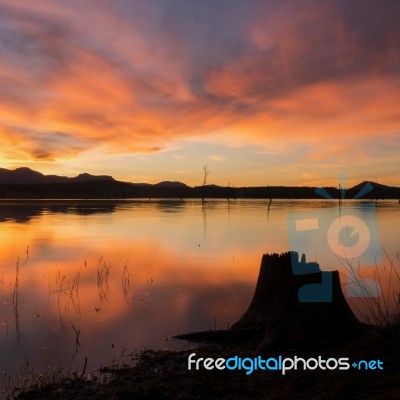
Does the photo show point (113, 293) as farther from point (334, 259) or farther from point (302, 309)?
point (334, 259)

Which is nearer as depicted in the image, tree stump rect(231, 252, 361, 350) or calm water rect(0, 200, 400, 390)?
tree stump rect(231, 252, 361, 350)

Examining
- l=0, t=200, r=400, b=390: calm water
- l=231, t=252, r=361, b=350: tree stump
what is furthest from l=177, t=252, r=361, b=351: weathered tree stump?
l=0, t=200, r=400, b=390: calm water

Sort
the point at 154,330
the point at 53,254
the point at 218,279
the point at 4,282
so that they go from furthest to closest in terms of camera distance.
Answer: the point at 53,254 < the point at 218,279 < the point at 4,282 < the point at 154,330

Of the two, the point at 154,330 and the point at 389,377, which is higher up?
the point at 389,377

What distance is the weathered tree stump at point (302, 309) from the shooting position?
27.6ft

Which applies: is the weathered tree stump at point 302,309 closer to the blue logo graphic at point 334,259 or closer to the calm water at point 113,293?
the blue logo graphic at point 334,259

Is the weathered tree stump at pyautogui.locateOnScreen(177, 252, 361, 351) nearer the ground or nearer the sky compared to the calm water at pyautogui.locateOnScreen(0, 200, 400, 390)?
nearer the sky

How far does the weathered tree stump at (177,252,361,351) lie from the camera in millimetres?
8422

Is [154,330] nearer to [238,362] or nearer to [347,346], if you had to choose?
[238,362]

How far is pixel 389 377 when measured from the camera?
21.1 feet

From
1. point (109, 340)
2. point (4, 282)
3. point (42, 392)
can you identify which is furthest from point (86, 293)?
point (42, 392)

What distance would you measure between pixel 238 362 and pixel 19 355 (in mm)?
4838

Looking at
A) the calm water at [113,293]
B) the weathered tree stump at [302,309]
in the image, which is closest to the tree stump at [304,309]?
the weathered tree stump at [302,309]

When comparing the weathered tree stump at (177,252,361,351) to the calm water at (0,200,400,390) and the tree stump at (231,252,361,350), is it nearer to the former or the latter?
the tree stump at (231,252,361,350)
